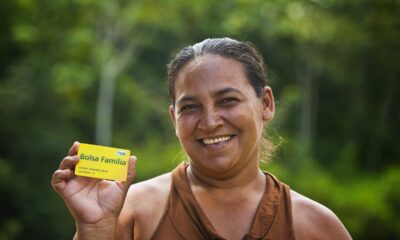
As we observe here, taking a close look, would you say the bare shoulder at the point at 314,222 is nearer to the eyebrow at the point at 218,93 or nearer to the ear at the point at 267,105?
the ear at the point at 267,105

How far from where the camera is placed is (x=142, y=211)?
6.87 ft

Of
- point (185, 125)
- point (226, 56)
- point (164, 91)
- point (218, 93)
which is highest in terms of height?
point (226, 56)

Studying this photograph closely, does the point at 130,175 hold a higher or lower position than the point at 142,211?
higher

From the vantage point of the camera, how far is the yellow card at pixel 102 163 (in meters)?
2.02

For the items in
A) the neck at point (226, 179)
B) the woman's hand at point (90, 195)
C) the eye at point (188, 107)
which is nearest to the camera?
the woman's hand at point (90, 195)

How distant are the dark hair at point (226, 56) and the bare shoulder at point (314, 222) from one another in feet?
1.53

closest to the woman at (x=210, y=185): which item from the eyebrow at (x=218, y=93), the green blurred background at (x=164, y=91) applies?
the eyebrow at (x=218, y=93)

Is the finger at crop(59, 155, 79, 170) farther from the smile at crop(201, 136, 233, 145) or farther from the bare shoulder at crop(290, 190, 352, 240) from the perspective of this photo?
the bare shoulder at crop(290, 190, 352, 240)

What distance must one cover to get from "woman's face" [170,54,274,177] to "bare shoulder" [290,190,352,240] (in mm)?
293

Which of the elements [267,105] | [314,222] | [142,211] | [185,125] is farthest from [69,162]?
[314,222]

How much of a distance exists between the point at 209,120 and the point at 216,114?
4 centimetres

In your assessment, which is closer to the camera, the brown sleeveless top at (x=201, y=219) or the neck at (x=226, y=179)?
the brown sleeveless top at (x=201, y=219)

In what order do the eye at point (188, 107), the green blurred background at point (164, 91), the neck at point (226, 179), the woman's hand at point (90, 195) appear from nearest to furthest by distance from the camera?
the woman's hand at point (90, 195)
the eye at point (188, 107)
the neck at point (226, 179)
the green blurred background at point (164, 91)

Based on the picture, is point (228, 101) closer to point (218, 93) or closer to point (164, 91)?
point (218, 93)
